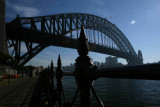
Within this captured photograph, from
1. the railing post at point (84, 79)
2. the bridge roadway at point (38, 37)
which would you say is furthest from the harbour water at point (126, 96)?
the bridge roadway at point (38, 37)

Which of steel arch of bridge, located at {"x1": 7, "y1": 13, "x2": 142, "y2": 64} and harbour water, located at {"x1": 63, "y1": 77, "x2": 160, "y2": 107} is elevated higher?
steel arch of bridge, located at {"x1": 7, "y1": 13, "x2": 142, "y2": 64}

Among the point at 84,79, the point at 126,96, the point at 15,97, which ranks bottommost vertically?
the point at 126,96

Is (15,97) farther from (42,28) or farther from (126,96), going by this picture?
(42,28)

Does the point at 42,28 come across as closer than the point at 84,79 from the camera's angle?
No

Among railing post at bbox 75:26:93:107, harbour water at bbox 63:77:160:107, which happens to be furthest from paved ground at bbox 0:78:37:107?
harbour water at bbox 63:77:160:107

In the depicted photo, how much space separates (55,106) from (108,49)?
201 feet

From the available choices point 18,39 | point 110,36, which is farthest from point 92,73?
point 110,36

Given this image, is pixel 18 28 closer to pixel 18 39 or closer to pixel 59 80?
pixel 18 39

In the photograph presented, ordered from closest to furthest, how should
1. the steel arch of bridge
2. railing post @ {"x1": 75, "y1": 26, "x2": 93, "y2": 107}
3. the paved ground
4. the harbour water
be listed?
1. railing post @ {"x1": 75, "y1": 26, "x2": 93, "y2": 107}
2. the paved ground
3. the harbour water
4. the steel arch of bridge

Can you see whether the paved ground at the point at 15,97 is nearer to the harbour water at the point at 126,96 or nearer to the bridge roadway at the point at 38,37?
the harbour water at the point at 126,96

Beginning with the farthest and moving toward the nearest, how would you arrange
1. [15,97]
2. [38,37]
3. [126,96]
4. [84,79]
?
[38,37] < [126,96] < [15,97] < [84,79]

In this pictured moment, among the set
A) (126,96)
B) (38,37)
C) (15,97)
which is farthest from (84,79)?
(38,37)

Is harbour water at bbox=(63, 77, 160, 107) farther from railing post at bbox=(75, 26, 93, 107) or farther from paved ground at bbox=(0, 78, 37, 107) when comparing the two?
railing post at bbox=(75, 26, 93, 107)

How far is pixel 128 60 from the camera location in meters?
87.9
